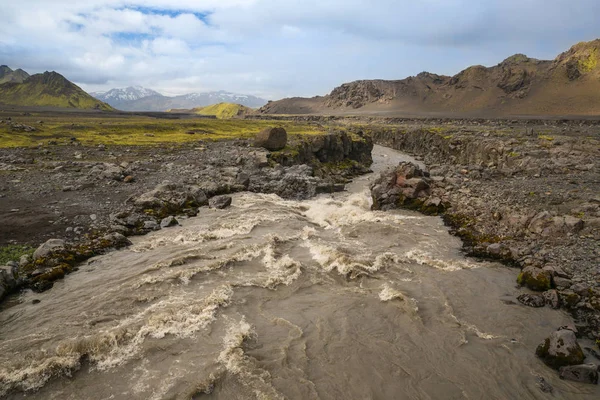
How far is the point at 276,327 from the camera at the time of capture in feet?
47.7

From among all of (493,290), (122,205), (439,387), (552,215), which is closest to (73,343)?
(439,387)

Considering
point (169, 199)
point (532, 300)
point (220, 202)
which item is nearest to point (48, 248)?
Answer: point (169, 199)

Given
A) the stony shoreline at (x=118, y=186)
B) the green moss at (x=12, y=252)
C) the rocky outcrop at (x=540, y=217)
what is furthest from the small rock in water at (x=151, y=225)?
the rocky outcrop at (x=540, y=217)

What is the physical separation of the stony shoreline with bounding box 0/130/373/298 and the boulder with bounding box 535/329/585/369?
22275 millimetres

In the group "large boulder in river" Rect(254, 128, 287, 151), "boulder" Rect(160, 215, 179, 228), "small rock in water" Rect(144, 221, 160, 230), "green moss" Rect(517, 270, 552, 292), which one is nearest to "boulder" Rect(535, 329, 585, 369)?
"green moss" Rect(517, 270, 552, 292)

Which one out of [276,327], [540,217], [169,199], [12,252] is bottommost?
[276,327]

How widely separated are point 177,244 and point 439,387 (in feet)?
57.0

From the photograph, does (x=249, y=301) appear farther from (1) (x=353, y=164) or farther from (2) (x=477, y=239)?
(1) (x=353, y=164)

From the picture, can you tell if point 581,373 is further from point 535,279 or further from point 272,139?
point 272,139

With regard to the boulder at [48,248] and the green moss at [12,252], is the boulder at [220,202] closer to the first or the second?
the boulder at [48,248]

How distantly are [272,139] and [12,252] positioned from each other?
37167 mm

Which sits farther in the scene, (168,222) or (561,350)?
(168,222)

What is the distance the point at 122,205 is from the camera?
2712 centimetres

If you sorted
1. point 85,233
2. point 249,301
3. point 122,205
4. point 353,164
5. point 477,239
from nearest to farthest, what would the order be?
point 249,301 → point 85,233 → point 477,239 → point 122,205 → point 353,164
